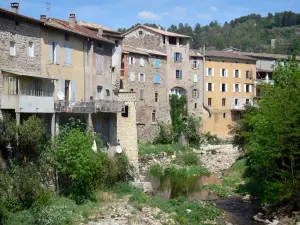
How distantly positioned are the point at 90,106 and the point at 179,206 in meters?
8.71

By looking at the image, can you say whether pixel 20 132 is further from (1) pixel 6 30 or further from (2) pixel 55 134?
(1) pixel 6 30

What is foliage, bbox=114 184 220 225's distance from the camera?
2802 cm

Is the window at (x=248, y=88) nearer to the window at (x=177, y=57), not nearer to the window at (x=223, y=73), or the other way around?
the window at (x=223, y=73)

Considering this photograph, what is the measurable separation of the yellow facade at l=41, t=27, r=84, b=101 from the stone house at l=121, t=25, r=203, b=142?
18.2 metres

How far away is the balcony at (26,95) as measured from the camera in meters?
25.9

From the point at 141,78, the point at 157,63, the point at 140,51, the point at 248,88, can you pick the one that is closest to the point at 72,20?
the point at 140,51

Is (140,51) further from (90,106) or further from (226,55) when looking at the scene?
(90,106)

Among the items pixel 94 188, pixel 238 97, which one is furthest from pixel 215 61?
pixel 94 188

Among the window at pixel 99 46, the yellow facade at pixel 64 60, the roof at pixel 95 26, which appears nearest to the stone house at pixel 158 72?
the roof at pixel 95 26

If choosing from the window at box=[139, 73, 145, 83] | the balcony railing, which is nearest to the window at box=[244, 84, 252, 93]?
the window at box=[139, 73, 145, 83]

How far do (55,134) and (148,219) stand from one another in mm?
7239

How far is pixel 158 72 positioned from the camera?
58125 millimetres

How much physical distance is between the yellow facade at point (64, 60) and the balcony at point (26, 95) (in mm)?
1702

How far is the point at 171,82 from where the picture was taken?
59781mm
